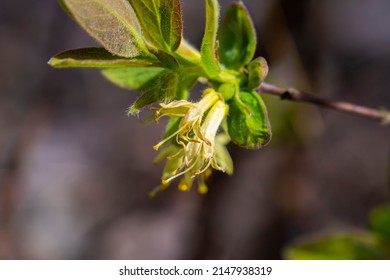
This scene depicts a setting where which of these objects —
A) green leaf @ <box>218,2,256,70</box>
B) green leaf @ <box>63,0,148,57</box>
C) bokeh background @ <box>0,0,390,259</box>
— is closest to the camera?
green leaf @ <box>63,0,148,57</box>

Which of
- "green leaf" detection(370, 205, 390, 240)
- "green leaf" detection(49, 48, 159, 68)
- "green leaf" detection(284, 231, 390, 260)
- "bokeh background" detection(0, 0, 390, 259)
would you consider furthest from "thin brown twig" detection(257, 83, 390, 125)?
"bokeh background" detection(0, 0, 390, 259)

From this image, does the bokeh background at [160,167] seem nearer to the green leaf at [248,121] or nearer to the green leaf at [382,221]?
the green leaf at [382,221]

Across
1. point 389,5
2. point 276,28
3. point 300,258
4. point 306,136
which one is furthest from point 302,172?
point 389,5

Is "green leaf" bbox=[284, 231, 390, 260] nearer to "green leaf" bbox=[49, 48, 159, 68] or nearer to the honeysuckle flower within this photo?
the honeysuckle flower

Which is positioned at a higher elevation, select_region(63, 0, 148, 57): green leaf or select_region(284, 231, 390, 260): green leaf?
select_region(63, 0, 148, 57): green leaf

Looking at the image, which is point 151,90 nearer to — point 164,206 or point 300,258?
point 300,258

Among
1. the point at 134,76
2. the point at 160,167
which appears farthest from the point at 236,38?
the point at 160,167

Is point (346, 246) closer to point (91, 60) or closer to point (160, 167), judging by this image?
point (91, 60)
